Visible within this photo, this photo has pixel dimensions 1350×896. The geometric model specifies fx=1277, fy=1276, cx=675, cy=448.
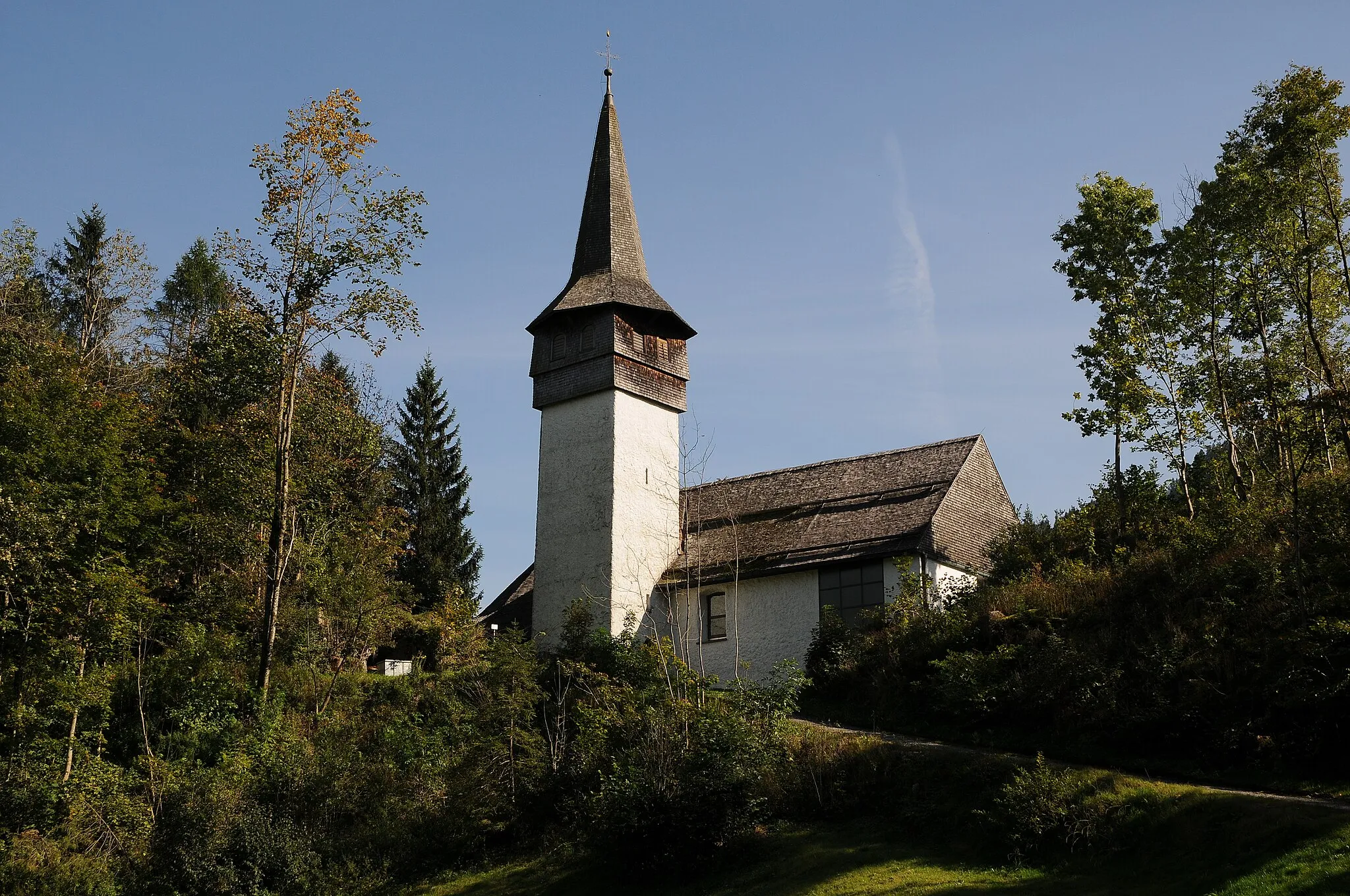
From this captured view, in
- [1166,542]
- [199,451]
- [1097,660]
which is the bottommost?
[1097,660]

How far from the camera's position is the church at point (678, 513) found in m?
34.3

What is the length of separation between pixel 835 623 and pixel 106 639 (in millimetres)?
17592

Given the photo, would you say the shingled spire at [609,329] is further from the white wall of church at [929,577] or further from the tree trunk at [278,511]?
the white wall of church at [929,577]

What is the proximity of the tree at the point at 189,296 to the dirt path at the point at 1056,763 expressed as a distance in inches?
1598

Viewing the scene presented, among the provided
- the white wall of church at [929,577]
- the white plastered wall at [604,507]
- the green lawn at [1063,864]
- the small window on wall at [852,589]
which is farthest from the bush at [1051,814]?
the white plastered wall at [604,507]

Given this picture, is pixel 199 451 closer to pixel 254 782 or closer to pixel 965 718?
pixel 254 782

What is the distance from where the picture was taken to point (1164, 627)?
84.5ft

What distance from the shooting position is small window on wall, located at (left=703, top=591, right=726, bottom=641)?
3600 centimetres

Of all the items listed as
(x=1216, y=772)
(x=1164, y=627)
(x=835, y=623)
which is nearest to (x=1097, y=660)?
(x=1164, y=627)

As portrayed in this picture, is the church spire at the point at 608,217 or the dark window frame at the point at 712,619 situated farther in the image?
the church spire at the point at 608,217

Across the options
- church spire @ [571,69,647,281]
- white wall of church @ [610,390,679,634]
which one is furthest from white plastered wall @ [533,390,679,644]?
church spire @ [571,69,647,281]

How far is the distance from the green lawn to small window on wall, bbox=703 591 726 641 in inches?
470

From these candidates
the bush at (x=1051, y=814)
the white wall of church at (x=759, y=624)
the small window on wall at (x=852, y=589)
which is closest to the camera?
the bush at (x=1051, y=814)

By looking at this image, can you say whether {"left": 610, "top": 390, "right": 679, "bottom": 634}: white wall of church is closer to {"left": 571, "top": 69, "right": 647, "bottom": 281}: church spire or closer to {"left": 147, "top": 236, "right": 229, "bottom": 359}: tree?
{"left": 571, "top": 69, "right": 647, "bottom": 281}: church spire
